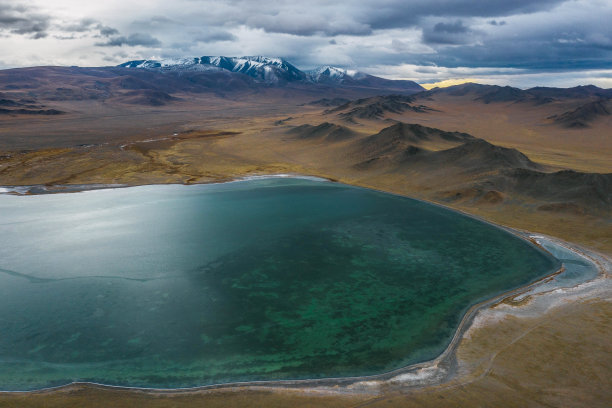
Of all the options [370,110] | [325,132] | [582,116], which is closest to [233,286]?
[325,132]

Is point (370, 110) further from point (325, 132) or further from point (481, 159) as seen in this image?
point (481, 159)

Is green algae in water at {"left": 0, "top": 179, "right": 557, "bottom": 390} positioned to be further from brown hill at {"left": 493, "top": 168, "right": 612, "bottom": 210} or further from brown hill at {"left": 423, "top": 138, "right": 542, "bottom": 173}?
brown hill at {"left": 423, "top": 138, "right": 542, "bottom": 173}

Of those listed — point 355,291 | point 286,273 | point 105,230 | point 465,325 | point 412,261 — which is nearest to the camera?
point 465,325

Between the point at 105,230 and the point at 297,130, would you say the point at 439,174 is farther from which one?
the point at 297,130

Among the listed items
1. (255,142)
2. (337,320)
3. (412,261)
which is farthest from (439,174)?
(255,142)

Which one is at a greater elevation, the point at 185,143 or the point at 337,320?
the point at 185,143

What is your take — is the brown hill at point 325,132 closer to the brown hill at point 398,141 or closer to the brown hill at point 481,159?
the brown hill at point 398,141

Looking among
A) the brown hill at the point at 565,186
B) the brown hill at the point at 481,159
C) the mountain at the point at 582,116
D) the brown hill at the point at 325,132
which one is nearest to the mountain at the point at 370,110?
the brown hill at the point at 325,132

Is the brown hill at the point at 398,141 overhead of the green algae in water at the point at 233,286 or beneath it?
overhead
